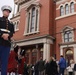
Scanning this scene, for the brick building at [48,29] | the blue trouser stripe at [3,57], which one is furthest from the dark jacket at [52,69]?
the brick building at [48,29]

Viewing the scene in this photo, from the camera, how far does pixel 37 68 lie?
1506 cm

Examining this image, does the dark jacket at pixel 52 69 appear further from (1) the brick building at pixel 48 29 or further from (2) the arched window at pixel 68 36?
(2) the arched window at pixel 68 36

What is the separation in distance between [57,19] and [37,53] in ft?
18.5

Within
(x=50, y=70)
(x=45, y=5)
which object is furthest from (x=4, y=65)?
(x=45, y=5)

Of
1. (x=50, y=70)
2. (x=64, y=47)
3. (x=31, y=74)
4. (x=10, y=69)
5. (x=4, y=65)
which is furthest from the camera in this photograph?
(x=64, y=47)

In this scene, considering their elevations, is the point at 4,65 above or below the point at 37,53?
below

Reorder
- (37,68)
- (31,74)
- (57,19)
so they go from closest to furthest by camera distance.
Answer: (37,68) → (31,74) → (57,19)

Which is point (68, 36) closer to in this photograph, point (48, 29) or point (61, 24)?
point (61, 24)

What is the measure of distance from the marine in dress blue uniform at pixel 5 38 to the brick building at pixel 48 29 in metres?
18.1

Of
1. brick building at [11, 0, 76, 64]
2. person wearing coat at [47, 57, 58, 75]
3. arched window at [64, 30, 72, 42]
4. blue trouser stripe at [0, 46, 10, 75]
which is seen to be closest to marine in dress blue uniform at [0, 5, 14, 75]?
blue trouser stripe at [0, 46, 10, 75]

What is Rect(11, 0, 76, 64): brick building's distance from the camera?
73.1ft

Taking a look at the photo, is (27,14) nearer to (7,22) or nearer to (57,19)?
(57,19)

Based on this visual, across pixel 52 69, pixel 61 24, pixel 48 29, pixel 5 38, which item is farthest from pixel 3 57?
pixel 48 29

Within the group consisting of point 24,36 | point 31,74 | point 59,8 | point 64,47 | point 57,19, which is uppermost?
point 59,8
